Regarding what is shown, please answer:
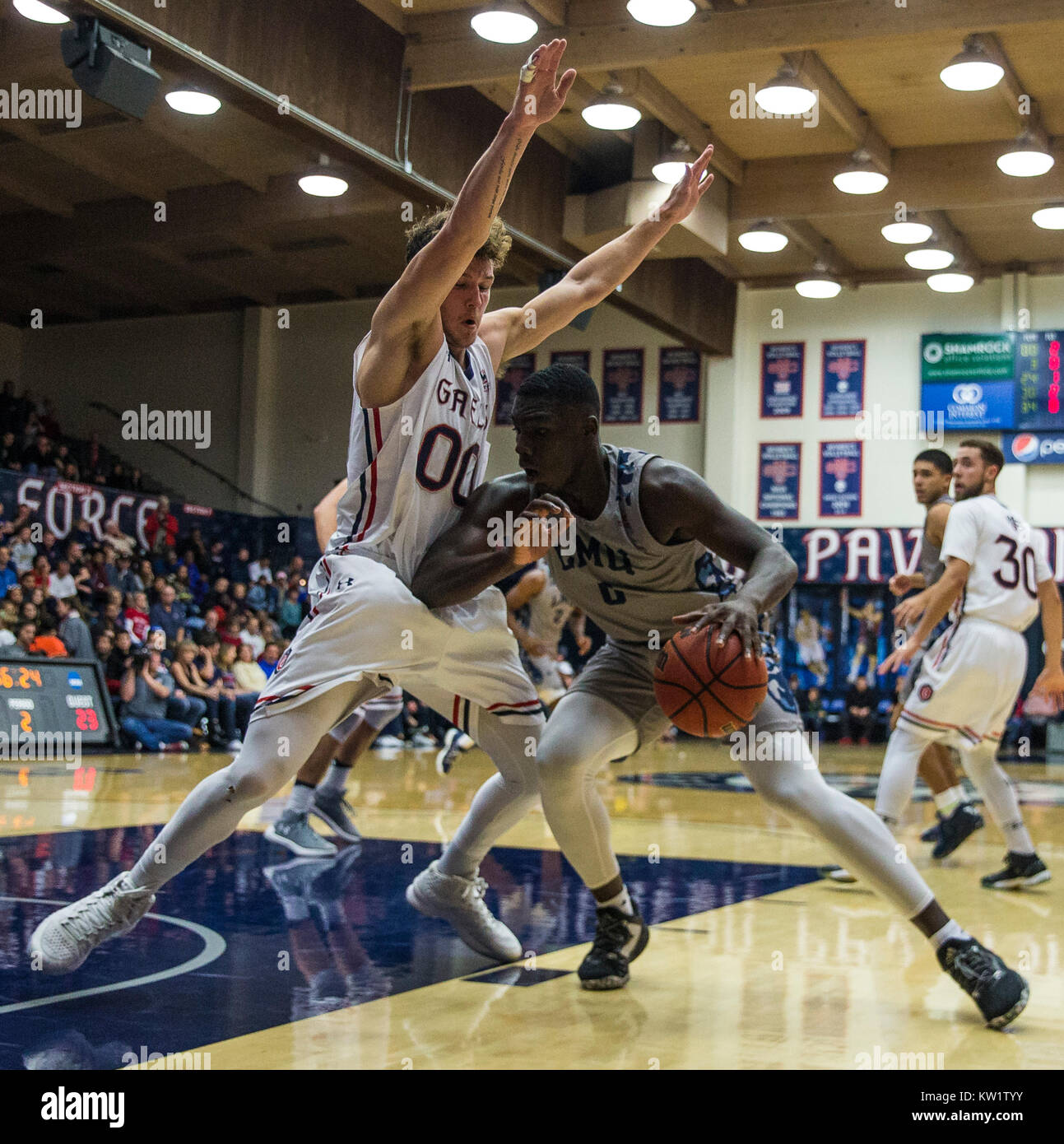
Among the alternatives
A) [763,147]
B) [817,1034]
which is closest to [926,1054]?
[817,1034]

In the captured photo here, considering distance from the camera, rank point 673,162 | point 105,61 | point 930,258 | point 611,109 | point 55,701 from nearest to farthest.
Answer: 1. point 105,61
2. point 611,109
3. point 55,701
4. point 673,162
5. point 930,258

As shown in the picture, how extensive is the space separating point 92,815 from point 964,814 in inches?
168

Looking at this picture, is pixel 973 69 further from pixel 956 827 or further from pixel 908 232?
pixel 956 827

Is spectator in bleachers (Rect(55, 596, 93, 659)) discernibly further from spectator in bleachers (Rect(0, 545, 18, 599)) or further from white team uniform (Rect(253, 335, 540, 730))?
white team uniform (Rect(253, 335, 540, 730))

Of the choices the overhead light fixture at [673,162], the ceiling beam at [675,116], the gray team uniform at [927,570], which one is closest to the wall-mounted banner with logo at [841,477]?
the ceiling beam at [675,116]

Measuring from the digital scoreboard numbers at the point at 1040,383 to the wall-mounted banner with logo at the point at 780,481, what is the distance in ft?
9.42

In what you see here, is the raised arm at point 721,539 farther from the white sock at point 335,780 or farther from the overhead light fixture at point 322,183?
the overhead light fixture at point 322,183

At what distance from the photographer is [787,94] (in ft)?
34.2

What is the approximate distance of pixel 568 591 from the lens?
3674mm

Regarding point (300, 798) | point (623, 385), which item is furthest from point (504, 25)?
point (623, 385)

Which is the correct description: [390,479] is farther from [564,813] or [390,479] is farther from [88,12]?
[88,12]

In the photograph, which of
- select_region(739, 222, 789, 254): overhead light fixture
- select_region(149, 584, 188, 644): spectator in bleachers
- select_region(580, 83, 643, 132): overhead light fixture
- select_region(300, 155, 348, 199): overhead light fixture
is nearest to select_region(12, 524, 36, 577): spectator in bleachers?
select_region(149, 584, 188, 644): spectator in bleachers

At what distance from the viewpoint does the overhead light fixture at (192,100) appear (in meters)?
10.5

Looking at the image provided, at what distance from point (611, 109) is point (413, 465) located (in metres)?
8.16
